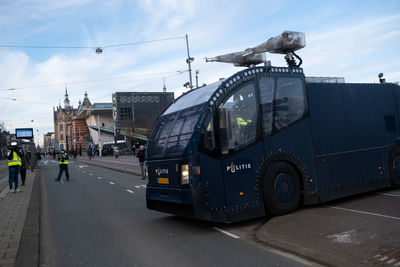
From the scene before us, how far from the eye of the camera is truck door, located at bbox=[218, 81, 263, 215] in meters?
6.70

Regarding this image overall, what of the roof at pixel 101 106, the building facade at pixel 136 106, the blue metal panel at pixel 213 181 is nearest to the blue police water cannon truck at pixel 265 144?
the blue metal panel at pixel 213 181

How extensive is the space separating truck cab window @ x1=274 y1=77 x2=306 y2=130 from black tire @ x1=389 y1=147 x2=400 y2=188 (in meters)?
3.57

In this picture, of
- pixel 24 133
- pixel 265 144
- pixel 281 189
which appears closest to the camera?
pixel 265 144

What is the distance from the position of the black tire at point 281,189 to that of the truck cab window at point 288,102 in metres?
0.90

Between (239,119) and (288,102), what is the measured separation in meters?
1.41

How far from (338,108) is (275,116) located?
212cm

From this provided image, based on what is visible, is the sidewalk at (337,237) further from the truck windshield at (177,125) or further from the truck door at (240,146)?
the truck windshield at (177,125)

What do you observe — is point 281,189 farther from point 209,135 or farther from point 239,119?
point 209,135

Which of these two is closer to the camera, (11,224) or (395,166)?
(11,224)

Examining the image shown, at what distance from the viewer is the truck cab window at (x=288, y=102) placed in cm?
765

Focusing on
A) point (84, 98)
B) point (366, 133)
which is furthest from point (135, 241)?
point (84, 98)

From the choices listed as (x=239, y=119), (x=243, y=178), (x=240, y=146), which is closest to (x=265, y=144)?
(x=240, y=146)

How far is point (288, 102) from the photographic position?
7.83 m

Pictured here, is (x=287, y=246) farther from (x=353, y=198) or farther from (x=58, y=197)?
(x=58, y=197)
